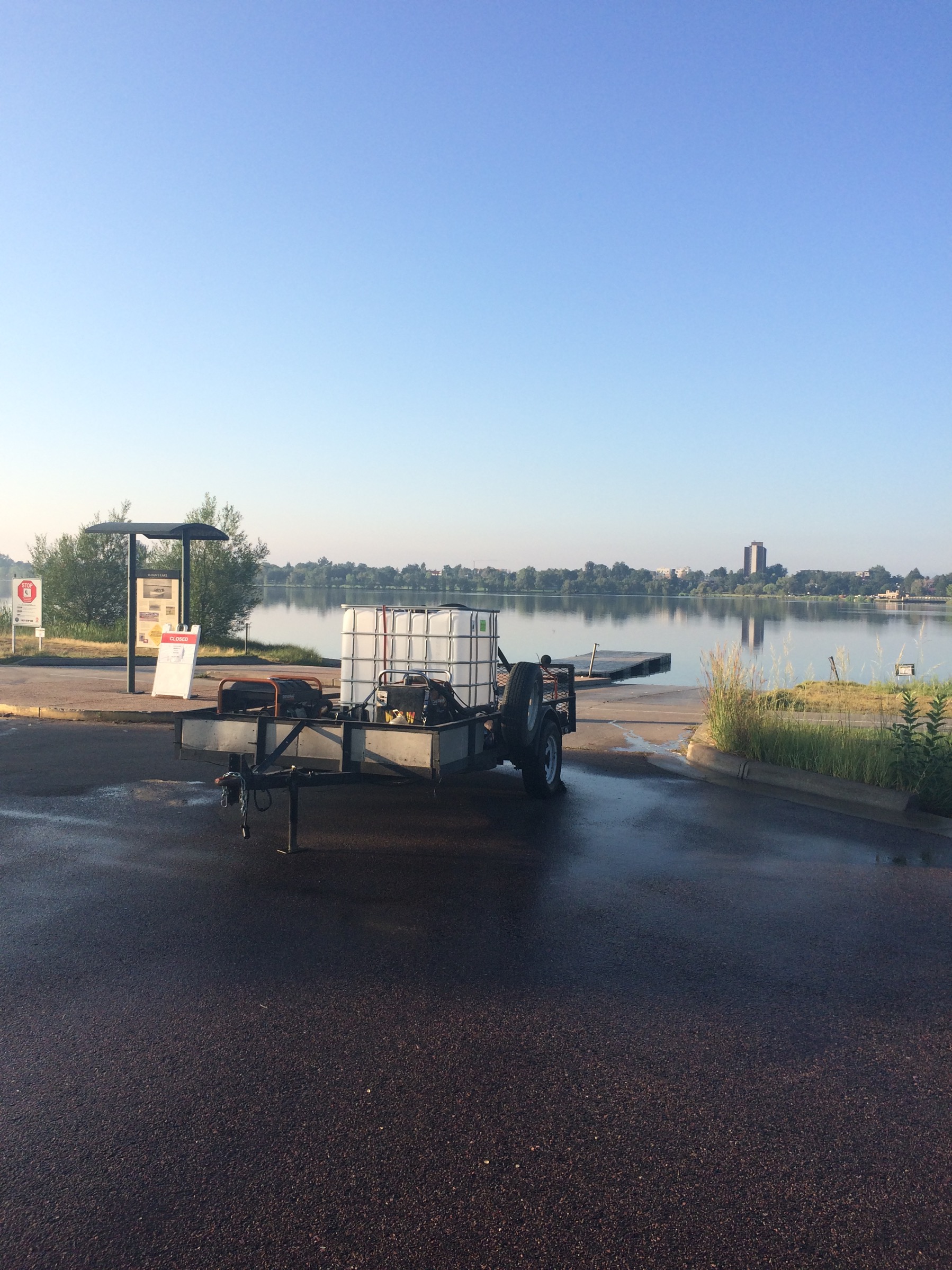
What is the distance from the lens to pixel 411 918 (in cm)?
606

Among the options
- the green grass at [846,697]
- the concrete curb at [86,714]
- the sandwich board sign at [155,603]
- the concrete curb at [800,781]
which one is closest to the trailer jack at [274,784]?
the concrete curb at [800,781]

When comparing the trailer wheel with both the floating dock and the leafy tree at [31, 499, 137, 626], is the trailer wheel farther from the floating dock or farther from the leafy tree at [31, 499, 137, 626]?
the leafy tree at [31, 499, 137, 626]

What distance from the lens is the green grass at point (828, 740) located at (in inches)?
394

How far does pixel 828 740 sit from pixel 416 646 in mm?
5374

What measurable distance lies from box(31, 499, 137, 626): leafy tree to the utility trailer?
45639 millimetres

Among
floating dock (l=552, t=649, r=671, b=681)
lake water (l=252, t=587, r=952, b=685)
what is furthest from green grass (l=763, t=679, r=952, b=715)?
floating dock (l=552, t=649, r=671, b=681)

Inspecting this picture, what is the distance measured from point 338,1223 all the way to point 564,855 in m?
4.67

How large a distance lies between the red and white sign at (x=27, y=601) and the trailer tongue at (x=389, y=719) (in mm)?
16102

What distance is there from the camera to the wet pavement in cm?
313

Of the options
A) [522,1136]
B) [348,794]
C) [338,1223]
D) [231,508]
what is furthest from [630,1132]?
[231,508]

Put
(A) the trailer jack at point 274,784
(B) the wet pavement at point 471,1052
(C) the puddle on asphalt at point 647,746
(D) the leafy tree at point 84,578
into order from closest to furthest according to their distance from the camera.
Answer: (B) the wet pavement at point 471,1052, (A) the trailer jack at point 274,784, (C) the puddle on asphalt at point 647,746, (D) the leafy tree at point 84,578

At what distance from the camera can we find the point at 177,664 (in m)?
16.7

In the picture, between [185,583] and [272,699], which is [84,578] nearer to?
[185,583]

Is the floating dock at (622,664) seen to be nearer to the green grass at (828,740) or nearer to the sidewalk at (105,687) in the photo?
the sidewalk at (105,687)
